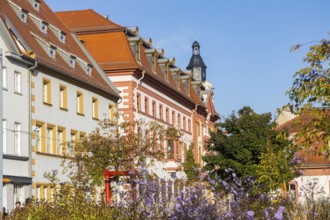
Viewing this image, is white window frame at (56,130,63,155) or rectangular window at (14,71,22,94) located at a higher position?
rectangular window at (14,71,22,94)

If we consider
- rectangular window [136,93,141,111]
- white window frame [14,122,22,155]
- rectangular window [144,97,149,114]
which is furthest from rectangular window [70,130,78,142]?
rectangular window [144,97,149,114]

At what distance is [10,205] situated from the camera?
37031 millimetres

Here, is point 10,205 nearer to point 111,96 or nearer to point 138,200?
point 111,96

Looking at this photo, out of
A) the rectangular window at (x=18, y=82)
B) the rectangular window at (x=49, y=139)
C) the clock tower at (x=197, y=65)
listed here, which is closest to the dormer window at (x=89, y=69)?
the rectangular window at (x=49, y=139)

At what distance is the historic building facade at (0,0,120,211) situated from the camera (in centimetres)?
3819

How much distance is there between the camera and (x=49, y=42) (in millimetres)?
44969

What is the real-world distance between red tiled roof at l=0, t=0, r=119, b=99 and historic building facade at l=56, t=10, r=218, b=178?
3069 millimetres

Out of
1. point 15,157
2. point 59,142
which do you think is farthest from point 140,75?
point 15,157

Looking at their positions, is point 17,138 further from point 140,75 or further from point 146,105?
point 146,105

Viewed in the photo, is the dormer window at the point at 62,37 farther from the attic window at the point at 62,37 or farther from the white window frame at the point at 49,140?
the white window frame at the point at 49,140

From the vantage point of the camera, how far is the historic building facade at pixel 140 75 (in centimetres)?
5647

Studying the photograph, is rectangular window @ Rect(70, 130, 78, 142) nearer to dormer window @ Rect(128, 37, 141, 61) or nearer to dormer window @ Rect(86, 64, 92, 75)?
dormer window @ Rect(86, 64, 92, 75)

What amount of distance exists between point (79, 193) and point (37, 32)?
988 inches

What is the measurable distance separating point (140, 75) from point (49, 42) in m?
13.9
